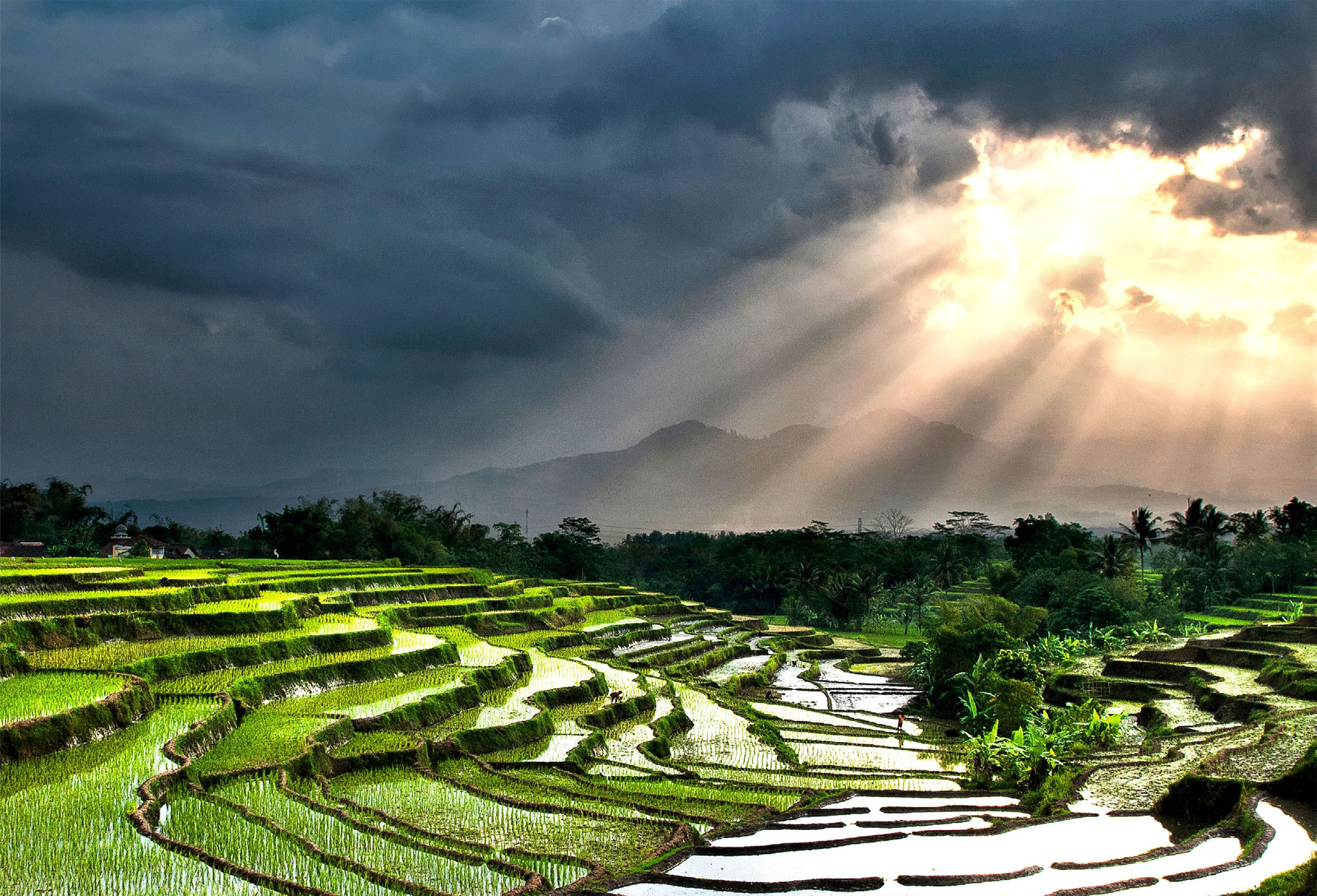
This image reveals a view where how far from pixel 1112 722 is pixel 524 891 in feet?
40.8

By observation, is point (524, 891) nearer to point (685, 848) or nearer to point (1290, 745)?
point (685, 848)

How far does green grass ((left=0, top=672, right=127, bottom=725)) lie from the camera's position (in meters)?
11.8

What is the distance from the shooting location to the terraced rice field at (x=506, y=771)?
8.33 m

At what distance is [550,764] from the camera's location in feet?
46.2

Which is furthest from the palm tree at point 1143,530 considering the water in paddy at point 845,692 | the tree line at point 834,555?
the water in paddy at point 845,692

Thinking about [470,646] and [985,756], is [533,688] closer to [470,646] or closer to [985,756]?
[470,646]

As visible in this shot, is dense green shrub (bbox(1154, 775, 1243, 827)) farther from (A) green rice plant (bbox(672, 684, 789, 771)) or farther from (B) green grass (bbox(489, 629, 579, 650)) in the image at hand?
(B) green grass (bbox(489, 629, 579, 650))

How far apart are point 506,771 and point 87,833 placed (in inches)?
228

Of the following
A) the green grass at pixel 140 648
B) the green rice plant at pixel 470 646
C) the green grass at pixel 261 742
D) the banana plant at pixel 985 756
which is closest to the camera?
the green grass at pixel 261 742

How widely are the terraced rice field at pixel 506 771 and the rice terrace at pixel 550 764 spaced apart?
5 cm

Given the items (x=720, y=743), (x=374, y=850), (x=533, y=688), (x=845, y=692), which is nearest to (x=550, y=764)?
(x=720, y=743)

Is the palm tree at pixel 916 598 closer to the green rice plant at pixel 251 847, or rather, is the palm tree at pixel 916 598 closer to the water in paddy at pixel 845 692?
the water in paddy at pixel 845 692

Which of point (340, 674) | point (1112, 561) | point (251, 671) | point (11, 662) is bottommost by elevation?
point (340, 674)

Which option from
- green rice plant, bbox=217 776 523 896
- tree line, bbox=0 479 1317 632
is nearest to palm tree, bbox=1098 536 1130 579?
tree line, bbox=0 479 1317 632
